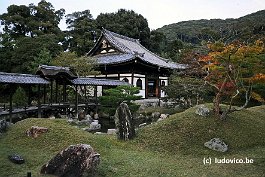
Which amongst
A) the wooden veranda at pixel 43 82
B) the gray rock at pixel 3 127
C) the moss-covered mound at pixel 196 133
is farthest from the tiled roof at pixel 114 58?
the gray rock at pixel 3 127

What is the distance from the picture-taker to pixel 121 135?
492 inches

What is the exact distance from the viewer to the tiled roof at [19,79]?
17200mm

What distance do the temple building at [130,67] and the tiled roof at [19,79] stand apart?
11.9 m

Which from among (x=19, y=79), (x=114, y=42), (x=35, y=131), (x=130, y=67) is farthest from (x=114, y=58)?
(x=35, y=131)

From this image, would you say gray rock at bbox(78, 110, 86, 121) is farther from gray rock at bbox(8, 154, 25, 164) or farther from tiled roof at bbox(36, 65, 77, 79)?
gray rock at bbox(8, 154, 25, 164)

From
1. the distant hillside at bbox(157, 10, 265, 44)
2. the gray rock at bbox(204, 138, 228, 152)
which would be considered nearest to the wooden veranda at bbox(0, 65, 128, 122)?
the gray rock at bbox(204, 138, 228, 152)

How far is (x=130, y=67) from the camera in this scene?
32250 millimetres

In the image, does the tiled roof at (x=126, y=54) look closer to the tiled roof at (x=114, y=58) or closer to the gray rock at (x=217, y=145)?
the tiled roof at (x=114, y=58)

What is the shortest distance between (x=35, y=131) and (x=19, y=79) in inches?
309

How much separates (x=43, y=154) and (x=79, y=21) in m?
43.5

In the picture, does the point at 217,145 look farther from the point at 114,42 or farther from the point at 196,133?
the point at 114,42

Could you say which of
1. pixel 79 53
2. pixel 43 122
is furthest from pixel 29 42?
pixel 43 122

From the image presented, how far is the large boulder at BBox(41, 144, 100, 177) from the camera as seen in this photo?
825cm

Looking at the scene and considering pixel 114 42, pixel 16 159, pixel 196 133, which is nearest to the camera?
pixel 16 159
